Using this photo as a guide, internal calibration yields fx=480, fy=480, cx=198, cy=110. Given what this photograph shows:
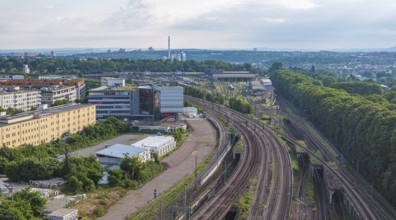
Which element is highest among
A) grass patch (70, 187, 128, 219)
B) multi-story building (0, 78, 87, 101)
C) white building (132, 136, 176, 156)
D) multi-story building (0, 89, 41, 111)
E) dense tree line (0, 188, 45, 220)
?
multi-story building (0, 78, 87, 101)

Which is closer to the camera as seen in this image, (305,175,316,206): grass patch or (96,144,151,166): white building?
(305,175,316,206): grass patch

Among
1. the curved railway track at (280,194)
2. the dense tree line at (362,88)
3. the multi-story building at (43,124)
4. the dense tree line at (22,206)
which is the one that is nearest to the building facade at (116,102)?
the multi-story building at (43,124)

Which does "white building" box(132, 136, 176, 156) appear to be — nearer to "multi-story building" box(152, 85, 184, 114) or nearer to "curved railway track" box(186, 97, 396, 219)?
"curved railway track" box(186, 97, 396, 219)

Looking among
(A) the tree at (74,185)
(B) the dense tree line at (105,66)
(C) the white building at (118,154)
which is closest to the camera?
Result: (A) the tree at (74,185)

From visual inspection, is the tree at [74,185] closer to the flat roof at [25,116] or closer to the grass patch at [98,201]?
the grass patch at [98,201]

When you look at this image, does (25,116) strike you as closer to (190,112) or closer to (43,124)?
(43,124)

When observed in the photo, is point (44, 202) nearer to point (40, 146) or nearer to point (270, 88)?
point (40, 146)

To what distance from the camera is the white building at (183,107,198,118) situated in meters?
52.8

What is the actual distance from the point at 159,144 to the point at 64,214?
627 inches

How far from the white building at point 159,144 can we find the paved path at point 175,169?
686 millimetres

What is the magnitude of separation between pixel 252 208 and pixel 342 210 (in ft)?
19.1

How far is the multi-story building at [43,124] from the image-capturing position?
3231 centimetres

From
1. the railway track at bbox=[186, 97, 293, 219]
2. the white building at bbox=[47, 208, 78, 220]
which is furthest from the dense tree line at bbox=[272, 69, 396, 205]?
the white building at bbox=[47, 208, 78, 220]

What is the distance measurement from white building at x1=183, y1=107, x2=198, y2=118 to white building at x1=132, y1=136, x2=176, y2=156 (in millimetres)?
14254
